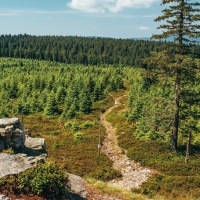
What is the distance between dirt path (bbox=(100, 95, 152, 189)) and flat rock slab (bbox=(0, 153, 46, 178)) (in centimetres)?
1623

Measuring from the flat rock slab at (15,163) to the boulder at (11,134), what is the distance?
1.21 metres

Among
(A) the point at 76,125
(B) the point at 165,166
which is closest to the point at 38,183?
(B) the point at 165,166

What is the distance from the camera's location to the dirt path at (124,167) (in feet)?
97.8

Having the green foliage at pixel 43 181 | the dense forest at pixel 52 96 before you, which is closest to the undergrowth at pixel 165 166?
the green foliage at pixel 43 181

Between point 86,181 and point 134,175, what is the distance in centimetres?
1666

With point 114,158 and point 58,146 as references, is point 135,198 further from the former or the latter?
point 58,146

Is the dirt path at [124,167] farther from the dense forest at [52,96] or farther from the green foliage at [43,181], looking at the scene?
the dense forest at [52,96]

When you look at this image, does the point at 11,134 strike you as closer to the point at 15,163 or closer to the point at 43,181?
the point at 15,163

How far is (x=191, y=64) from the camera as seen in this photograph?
3148cm

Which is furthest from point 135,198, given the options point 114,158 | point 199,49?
point 199,49

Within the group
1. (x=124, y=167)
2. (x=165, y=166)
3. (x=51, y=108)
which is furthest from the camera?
(x=51, y=108)

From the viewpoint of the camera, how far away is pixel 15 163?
44.7ft

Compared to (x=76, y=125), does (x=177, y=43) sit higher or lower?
higher

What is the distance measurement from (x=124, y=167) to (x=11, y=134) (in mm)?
20530
